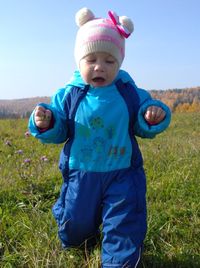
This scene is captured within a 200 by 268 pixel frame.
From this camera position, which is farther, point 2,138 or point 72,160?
point 2,138

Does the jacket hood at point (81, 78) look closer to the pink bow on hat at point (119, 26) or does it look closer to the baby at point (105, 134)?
the baby at point (105, 134)

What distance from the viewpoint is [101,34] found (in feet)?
8.94

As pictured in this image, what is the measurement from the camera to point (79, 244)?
301 cm

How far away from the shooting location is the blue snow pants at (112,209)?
2.68 metres

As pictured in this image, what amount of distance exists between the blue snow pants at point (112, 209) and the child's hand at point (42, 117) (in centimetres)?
36

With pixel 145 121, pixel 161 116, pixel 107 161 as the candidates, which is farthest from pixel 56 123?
pixel 161 116

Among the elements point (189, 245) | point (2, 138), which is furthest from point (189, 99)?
point (189, 245)

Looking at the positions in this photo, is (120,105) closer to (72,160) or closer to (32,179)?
(72,160)

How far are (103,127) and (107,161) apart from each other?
8.5 inches

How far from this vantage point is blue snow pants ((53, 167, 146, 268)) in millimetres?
2684

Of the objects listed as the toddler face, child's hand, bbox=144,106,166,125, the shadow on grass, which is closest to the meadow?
the shadow on grass

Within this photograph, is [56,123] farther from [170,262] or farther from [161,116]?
[170,262]

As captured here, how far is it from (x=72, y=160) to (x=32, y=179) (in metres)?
2.28

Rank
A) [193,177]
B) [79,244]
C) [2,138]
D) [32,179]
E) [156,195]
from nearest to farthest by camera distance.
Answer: [79,244], [156,195], [193,177], [32,179], [2,138]
